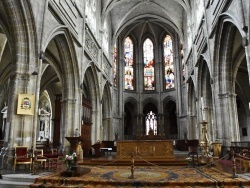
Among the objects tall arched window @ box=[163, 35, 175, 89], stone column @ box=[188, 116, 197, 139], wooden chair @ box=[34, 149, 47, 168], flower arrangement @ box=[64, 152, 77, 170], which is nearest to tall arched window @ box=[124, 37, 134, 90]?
tall arched window @ box=[163, 35, 175, 89]

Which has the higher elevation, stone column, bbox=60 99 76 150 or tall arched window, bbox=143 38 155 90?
tall arched window, bbox=143 38 155 90

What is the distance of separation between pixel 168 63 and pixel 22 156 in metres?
24.8

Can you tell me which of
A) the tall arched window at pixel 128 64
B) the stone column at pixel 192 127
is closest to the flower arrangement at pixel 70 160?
the stone column at pixel 192 127

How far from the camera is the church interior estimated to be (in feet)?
28.3

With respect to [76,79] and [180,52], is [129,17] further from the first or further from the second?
[76,79]

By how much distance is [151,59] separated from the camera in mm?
31641

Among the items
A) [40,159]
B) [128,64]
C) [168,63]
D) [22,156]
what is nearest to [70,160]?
[40,159]

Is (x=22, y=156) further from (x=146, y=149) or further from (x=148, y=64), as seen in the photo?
(x=148, y=64)

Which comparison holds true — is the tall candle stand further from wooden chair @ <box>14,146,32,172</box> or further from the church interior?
wooden chair @ <box>14,146,32,172</box>

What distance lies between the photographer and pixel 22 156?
8.41m

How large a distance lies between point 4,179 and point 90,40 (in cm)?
1328

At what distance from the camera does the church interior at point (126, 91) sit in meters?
8.64

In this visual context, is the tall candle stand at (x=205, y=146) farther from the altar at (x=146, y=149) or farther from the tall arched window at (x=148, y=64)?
the tall arched window at (x=148, y=64)

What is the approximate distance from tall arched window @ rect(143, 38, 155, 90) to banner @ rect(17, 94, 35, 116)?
74.6 ft
